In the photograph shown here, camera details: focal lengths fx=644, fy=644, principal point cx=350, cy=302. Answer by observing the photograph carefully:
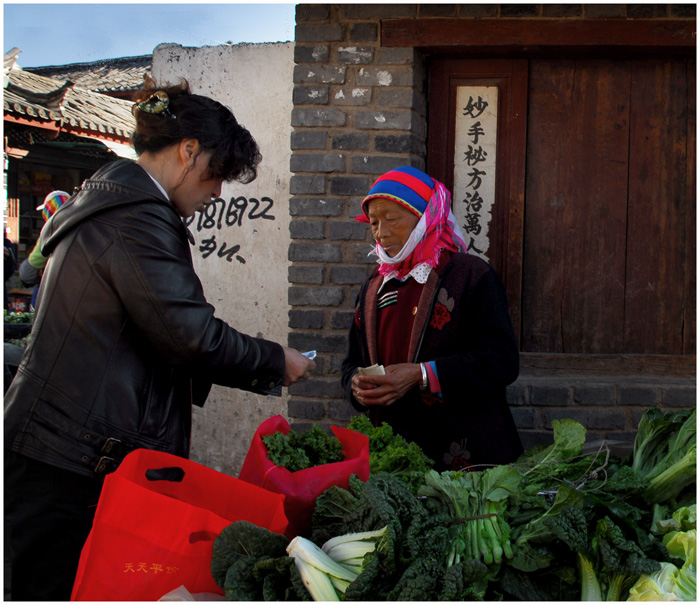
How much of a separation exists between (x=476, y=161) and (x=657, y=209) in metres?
1.03

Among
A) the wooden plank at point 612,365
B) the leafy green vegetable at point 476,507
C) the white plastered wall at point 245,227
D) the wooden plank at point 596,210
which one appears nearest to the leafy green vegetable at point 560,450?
the leafy green vegetable at point 476,507

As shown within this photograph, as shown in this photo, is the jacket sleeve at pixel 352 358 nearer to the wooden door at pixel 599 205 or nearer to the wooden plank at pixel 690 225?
the wooden door at pixel 599 205

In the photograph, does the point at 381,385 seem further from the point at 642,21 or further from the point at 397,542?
the point at 642,21

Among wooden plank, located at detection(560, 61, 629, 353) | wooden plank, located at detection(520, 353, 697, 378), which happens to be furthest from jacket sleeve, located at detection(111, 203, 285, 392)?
wooden plank, located at detection(560, 61, 629, 353)

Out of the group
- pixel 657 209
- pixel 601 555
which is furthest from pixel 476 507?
pixel 657 209

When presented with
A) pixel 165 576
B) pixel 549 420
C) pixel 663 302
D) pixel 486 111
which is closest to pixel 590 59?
pixel 486 111

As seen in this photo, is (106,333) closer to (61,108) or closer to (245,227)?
(245,227)

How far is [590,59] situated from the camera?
3.53m

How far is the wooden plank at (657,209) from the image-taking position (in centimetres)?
352

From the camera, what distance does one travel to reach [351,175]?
3439 mm

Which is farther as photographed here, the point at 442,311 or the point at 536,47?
the point at 536,47

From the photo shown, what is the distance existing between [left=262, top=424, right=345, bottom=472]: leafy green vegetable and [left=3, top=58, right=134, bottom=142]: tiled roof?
9.14 m

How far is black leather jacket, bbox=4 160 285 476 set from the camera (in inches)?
71.6

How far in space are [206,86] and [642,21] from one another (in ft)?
8.45
